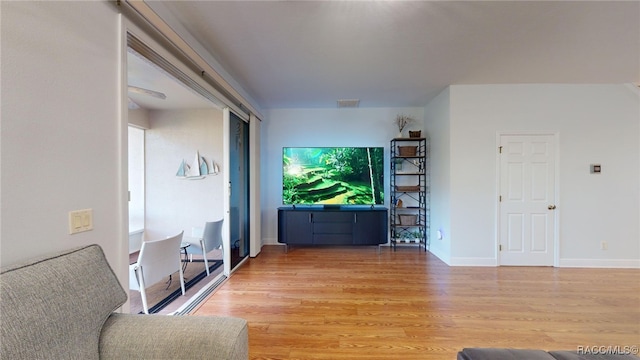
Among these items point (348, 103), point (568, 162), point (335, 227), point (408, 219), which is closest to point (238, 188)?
point (335, 227)

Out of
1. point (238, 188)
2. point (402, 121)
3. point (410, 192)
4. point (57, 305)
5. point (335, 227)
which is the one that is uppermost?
point (402, 121)

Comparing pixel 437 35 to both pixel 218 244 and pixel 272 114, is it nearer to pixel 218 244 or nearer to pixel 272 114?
pixel 272 114

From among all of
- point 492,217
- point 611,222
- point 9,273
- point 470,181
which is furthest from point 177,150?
point 611,222

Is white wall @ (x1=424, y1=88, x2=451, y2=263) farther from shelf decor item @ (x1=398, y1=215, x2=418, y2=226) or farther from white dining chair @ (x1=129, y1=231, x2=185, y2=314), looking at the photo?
white dining chair @ (x1=129, y1=231, x2=185, y2=314)

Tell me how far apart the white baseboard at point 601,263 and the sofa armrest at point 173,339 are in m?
4.45

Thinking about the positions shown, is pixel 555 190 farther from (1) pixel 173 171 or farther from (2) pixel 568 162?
(1) pixel 173 171

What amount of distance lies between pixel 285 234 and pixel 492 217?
3105 mm

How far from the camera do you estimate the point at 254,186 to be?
12.8ft

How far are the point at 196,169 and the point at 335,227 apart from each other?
8.40 ft

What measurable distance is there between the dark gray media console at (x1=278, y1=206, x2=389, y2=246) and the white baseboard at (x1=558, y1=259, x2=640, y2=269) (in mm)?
2466

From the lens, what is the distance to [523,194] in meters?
3.49

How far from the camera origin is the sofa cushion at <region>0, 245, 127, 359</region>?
0.81 meters

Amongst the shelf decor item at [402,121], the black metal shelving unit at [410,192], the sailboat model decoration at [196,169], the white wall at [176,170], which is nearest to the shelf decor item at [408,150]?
the black metal shelving unit at [410,192]

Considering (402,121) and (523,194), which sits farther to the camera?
(402,121)
